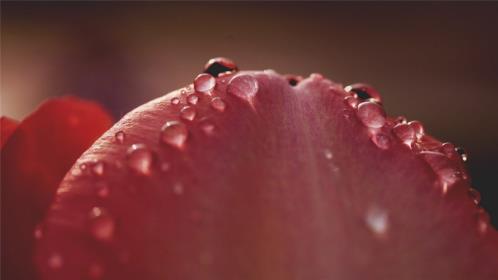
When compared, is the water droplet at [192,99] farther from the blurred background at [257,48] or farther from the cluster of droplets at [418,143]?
the blurred background at [257,48]

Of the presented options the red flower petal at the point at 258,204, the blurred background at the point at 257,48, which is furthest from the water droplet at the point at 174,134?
the blurred background at the point at 257,48

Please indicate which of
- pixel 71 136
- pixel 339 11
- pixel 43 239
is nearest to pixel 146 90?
pixel 339 11

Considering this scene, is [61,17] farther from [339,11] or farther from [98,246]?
[98,246]

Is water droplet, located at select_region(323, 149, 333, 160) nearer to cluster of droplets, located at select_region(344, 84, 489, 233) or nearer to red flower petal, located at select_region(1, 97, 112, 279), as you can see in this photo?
cluster of droplets, located at select_region(344, 84, 489, 233)

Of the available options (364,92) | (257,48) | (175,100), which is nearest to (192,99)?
(175,100)

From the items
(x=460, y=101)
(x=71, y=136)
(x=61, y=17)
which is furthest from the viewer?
(x=61, y=17)

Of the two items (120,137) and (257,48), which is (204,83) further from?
(257,48)
